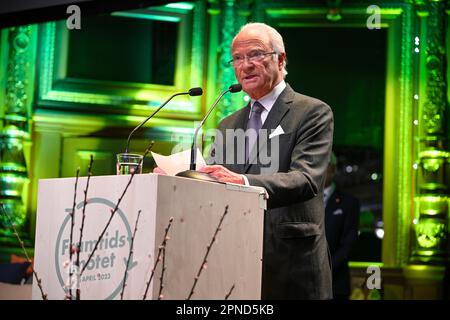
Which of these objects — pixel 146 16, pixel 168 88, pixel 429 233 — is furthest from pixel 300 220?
pixel 146 16

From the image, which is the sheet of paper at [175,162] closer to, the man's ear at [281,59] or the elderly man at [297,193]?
the elderly man at [297,193]

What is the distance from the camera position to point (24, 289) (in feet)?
15.9

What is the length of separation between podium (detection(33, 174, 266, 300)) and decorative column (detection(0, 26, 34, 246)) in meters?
3.36

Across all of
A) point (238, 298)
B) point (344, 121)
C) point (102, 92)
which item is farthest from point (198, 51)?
point (238, 298)

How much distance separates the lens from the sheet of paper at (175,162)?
266 cm

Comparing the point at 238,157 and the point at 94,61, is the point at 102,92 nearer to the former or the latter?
the point at 94,61

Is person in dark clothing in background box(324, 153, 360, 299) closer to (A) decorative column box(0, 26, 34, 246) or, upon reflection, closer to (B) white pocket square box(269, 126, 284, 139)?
(A) decorative column box(0, 26, 34, 246)

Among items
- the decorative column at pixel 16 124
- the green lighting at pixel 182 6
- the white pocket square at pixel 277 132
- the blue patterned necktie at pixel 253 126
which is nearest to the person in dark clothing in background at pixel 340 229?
the green lighting at pixel 182 6

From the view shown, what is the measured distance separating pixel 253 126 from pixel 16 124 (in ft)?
10.2

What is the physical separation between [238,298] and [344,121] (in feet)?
13.0

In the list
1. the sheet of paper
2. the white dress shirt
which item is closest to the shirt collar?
the white dress shirt

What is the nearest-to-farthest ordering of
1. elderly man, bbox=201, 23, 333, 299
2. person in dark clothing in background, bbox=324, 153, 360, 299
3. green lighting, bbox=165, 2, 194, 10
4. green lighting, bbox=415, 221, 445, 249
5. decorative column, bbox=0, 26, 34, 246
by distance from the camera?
1. elderly man, bbox=201, 23, 333, 299
2. person in dark clothing in background, bbox=324, 153, 360, 299
3. green lighting, bbox=415, 221, 445, 249
4. decorative column, bbox=0, 26, 34, 246
5. green lighting, bbox=165, 2, 194, 10

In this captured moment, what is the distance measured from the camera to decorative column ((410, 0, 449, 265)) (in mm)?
5707

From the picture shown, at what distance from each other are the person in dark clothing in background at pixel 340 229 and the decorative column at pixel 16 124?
209 centimetres
